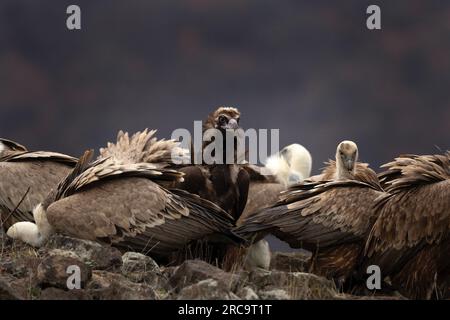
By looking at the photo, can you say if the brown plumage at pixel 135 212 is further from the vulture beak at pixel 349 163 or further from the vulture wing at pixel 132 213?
the vulture beak at pixel 349 163

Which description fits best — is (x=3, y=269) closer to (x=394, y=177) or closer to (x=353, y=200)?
(x=353, y=200)

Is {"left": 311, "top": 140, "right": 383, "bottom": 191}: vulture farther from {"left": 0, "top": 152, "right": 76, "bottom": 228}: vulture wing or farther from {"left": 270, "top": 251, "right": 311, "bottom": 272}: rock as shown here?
{"left": 0, "top": 152, "right": 76, "bottom": 228}: vulture wing

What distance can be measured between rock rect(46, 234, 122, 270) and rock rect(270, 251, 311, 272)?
155 inches

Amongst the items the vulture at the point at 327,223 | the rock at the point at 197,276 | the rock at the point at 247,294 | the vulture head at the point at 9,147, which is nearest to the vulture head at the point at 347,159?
the vulture at the point at 327,223

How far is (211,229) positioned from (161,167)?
148 cm

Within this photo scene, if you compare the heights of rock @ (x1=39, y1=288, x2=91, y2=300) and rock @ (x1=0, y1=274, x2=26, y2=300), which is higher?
rock @ (x1=0, y1=274, x2=26, y2=300)

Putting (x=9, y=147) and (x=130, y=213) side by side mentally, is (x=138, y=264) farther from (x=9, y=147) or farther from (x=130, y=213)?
(x=9, y=147)

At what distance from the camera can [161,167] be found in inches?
570

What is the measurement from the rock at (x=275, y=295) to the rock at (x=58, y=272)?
1942 millimetres

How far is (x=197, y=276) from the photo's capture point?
10828 millimetres

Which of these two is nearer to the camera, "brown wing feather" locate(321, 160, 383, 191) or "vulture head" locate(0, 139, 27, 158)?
"brown wing feather" locate(321, 160, 383, 191)

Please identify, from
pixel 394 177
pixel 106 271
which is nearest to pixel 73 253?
pixel 106 271

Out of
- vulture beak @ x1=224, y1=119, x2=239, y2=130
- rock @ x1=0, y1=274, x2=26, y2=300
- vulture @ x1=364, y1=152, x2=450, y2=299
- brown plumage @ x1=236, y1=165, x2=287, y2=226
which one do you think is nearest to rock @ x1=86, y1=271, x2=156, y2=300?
rock @ x1=0, y1=274, x2=26, y2=300

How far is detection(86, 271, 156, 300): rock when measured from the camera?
1045 centimetres
